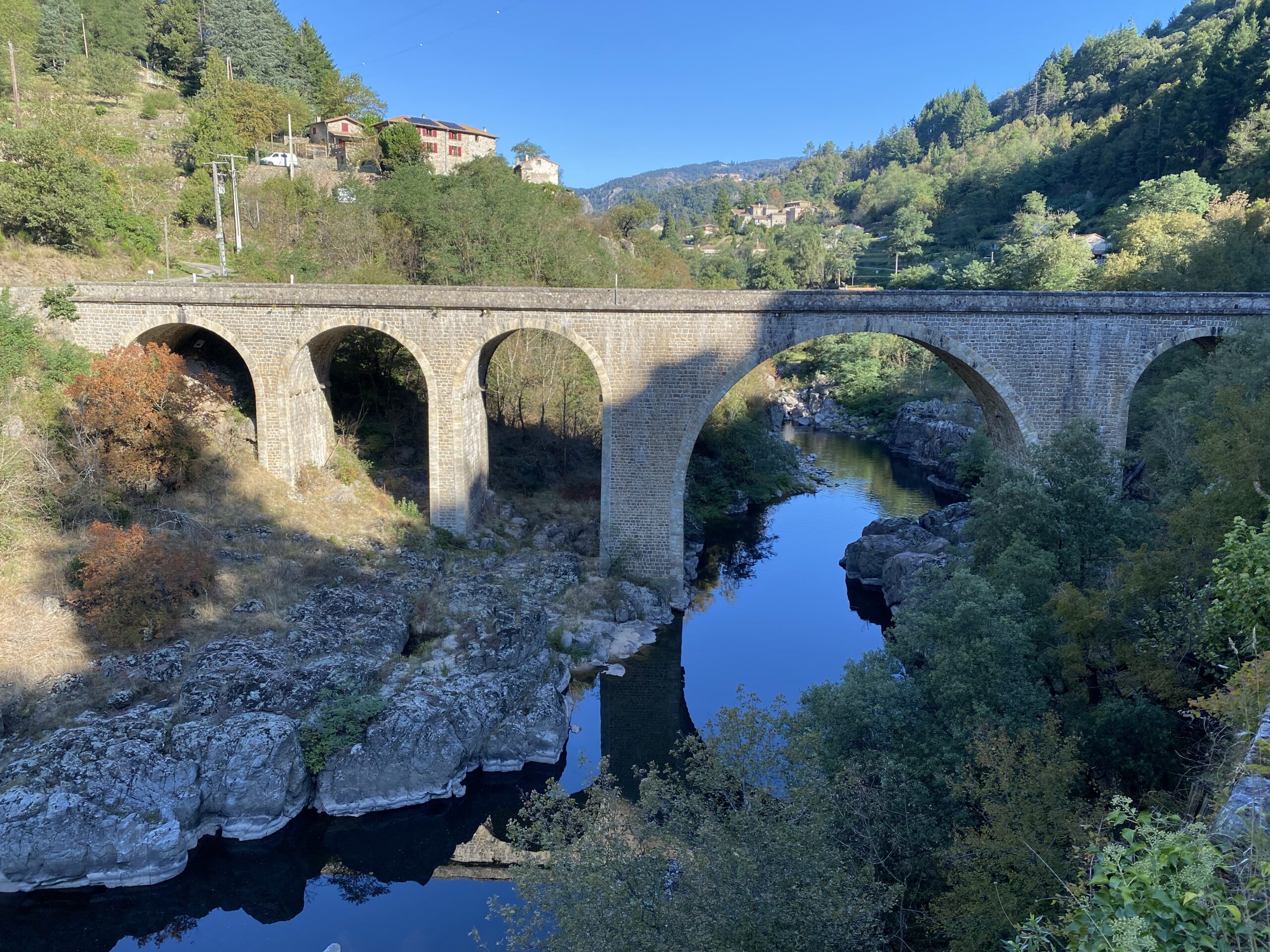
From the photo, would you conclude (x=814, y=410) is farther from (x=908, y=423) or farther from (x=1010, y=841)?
(x=1010, y=841)

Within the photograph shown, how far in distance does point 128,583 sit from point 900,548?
54.6 feet

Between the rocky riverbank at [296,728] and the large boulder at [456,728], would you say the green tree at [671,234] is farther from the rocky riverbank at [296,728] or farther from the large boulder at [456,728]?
the large boulder at [456,728]

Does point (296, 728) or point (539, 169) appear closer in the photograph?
point (296, 728)

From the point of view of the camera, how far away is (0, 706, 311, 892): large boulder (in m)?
10.3

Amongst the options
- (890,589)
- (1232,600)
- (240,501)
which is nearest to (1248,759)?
(1232,600)

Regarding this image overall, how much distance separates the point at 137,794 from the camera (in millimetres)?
10812

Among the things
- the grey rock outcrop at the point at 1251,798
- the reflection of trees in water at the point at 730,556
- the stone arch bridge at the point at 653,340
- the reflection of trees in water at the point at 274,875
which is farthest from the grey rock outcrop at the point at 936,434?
the grey rock outcrop at the point at 1251,798

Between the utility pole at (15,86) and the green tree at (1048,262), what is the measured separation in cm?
3486

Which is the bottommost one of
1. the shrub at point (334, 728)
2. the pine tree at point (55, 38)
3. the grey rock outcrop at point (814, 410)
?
the shrub at point (334, 728)

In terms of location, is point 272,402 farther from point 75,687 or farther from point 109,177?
point 109,177

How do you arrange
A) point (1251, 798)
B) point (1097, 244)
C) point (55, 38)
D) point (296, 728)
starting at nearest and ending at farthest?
point (1251, 798) → point (296, 728) → point (1097, 244) → point (55, 38)

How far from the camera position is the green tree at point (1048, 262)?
31.6 metres

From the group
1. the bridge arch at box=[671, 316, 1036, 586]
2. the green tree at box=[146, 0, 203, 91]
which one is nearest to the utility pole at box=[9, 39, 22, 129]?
the green tree at box=[146, 0, 203, 91]

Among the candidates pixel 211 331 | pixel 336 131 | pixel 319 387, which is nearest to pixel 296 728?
pixel 319 387
